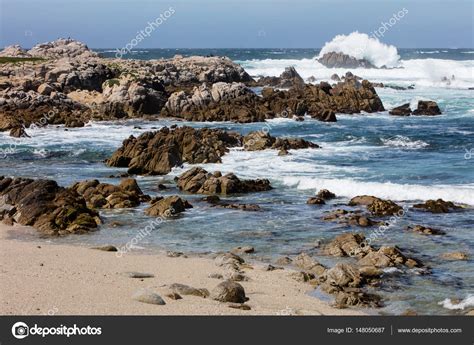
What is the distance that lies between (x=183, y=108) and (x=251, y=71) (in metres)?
75.2

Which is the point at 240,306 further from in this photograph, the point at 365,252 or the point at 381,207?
the point at 381,207

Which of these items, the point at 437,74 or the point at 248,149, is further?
the point at 437,74

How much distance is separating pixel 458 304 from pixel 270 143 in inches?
1140

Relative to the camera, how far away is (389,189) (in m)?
29.9

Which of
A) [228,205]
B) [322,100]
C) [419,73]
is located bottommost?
[228,205]

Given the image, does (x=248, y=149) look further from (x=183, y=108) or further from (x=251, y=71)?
(x=251, y=71)

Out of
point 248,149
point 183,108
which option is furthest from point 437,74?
point 248,149

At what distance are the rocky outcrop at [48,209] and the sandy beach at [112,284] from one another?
2.42 m

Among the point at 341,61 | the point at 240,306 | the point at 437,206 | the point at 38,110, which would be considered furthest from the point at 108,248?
the point at 341,61

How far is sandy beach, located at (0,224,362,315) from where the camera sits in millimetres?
13438

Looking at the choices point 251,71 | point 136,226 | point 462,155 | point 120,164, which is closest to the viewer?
point 136,226

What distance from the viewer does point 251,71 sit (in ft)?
453

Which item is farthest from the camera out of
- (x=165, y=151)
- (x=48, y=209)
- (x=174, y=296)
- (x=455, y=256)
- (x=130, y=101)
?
(x=130, y=101)

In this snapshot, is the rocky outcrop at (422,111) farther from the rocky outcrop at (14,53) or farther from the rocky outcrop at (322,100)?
the rocky outcrop at (14,53)
